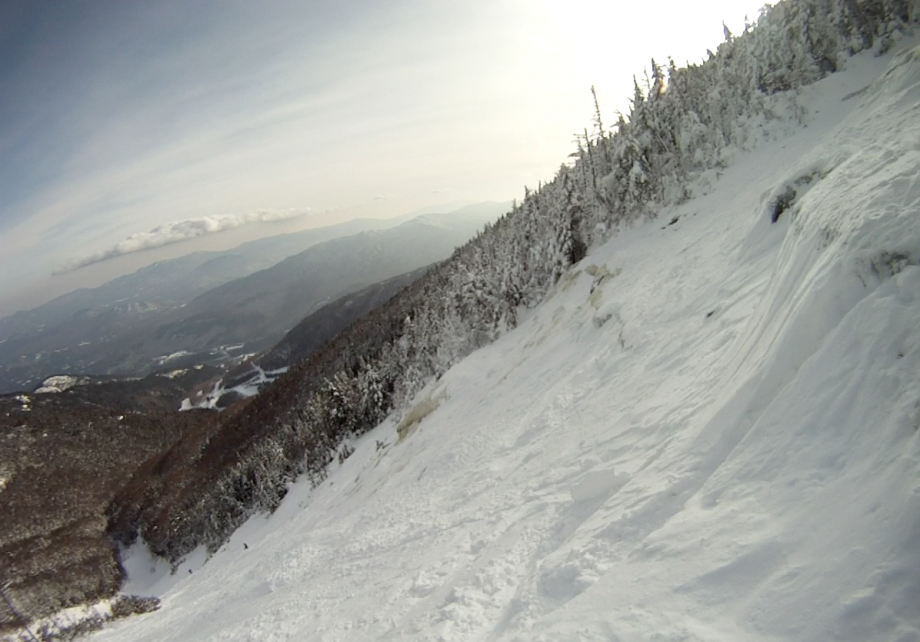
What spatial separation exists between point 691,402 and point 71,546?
93.8 meters

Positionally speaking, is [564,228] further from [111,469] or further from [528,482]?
[111,469]

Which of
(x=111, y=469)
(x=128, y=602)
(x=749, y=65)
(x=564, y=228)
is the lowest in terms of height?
(x=128, y=602)

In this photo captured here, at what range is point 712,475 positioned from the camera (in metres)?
6.22

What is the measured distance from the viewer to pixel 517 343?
2984 centimetres

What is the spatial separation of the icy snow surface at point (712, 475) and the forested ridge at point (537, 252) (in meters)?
11.4

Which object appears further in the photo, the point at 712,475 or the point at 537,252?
the point at 537,252

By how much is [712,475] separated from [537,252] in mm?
35686

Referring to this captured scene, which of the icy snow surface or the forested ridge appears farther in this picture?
the forested ridge

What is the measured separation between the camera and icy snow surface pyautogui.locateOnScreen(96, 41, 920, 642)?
428 cm

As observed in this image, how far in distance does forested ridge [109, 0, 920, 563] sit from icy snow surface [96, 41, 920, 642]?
37.5ft

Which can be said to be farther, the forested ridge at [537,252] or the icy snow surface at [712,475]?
the forested ridge at [537,252]

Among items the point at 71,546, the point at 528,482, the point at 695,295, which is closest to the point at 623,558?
the point at 528,482

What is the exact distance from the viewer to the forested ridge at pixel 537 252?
2442cm

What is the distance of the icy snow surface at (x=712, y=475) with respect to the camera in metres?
4.28
